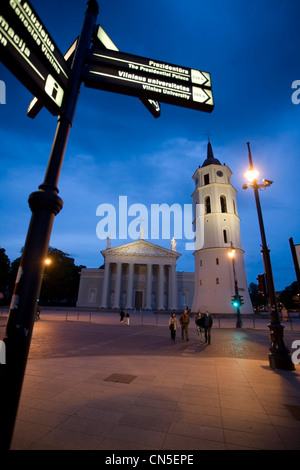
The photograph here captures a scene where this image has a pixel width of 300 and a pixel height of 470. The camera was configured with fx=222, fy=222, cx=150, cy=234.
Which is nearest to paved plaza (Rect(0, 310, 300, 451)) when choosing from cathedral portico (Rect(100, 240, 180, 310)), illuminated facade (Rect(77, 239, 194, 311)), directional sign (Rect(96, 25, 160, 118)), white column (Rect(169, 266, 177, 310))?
directional sign (Rect(96, 25, 160, 118))

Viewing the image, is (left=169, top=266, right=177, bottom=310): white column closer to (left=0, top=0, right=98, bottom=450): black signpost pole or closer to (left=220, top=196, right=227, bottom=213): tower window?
(left=220, top=196, right=227, bottom=213): tower window

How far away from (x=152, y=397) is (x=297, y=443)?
2.45 meters

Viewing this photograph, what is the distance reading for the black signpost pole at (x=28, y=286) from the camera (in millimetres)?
1981

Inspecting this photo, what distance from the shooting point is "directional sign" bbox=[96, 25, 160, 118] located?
3.61m

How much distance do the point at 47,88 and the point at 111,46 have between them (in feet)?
6.38

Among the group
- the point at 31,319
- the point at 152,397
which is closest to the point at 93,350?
the point at 152,397

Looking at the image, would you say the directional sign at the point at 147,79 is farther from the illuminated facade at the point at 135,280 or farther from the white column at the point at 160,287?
the white column at the point at 160,287

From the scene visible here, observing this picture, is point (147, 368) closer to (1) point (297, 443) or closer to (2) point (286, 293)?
(1) point (297, 443)

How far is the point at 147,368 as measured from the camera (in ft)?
22.0

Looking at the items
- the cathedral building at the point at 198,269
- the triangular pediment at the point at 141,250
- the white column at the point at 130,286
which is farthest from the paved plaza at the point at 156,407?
the triangular pediment at the point at 141,250

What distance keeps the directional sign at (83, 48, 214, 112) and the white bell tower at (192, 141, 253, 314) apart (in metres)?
29.9

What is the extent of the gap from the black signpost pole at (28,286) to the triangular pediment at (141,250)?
59655 mm

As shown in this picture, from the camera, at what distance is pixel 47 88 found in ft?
8.85

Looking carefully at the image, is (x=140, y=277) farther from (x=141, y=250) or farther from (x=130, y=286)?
(x=141, y=250)
